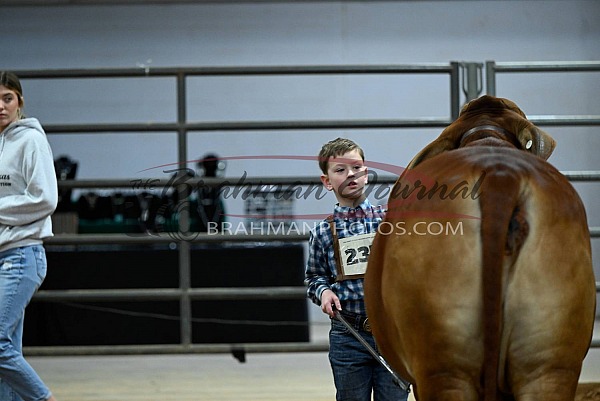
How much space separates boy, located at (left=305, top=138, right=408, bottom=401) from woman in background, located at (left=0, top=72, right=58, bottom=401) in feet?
3.34

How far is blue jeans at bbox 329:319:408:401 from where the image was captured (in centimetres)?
271

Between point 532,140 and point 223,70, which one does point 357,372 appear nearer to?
point 532,140

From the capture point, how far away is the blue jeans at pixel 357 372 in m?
2.71

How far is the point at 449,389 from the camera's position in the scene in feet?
5.71

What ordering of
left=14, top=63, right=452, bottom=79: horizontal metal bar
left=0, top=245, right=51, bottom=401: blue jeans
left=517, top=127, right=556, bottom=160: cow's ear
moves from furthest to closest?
→ 1. left=14, top=63, right=452, bottom=79: horizontal metal bar
2. left=0, top=245, right=51, bottom=401: blue jeans
3. left=517, top=127, right=556, bottom=160: cow's ear

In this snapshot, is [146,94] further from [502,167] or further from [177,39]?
[502,167]

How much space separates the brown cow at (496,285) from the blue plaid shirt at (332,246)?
904 mm

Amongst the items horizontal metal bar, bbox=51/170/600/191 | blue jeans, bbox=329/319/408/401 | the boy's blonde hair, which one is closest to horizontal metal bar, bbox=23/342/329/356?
horizontal metal bar, bbox=51/170/600/191

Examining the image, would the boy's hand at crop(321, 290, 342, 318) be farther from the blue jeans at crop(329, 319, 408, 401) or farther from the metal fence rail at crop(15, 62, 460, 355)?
the metal fence rail at crop(15, 62, 460, 355)

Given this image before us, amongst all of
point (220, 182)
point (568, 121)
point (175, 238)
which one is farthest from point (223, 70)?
point (568, 121)

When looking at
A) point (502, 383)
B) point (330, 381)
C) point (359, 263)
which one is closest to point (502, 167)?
point (502, 383)

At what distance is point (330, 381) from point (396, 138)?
231 inches

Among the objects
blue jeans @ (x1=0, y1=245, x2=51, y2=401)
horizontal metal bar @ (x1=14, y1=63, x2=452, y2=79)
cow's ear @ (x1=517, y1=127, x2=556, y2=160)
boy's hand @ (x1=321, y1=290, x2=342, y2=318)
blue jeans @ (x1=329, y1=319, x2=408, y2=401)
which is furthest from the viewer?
horizontal metal bar @ (x1=14, y1=63, x2=452, y2=79)

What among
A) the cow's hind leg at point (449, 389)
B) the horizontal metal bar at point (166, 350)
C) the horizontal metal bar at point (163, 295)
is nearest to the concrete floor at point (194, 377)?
the horizontal metal bar at point (166, 350)
